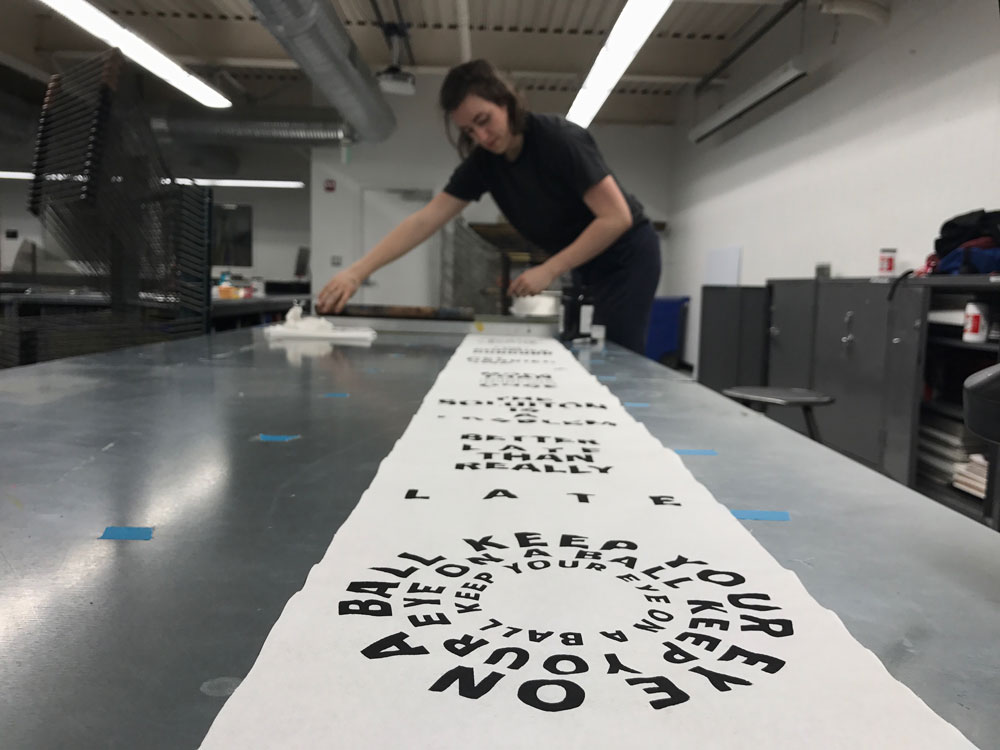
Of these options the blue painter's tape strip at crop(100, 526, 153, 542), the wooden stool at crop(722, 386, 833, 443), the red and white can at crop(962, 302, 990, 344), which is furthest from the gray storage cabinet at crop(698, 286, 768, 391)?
the blue painter's tape strip at crop(100, 526, 153, 542)

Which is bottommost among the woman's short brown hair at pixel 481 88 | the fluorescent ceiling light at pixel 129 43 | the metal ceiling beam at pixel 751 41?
the woman's short brown hair at pixel 481 88

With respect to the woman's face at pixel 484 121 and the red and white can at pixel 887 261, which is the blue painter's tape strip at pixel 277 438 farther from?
the red and white can at pixel 887 261

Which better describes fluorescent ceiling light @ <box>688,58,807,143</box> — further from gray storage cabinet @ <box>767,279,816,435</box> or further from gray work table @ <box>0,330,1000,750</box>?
gray work table @ <box>0,330,1000,750</box>

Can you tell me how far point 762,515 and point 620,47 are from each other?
390 centimetres

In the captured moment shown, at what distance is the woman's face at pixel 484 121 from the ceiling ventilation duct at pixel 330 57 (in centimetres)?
244

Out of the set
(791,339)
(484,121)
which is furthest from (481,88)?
(791,339)

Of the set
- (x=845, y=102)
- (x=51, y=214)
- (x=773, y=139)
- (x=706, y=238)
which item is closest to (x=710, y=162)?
(x=706, y=238)

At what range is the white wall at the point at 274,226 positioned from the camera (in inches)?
343

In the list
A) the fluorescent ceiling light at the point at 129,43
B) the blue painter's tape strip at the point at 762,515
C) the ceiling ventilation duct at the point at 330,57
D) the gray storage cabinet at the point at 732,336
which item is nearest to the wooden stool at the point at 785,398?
the blue painter's tape strip at the point at 762,515

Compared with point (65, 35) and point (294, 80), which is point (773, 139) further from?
point (65, 35)

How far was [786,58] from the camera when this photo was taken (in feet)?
16.8

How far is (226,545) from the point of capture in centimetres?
49

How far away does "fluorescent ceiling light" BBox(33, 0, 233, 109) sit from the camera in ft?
11.6

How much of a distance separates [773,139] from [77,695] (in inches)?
229
